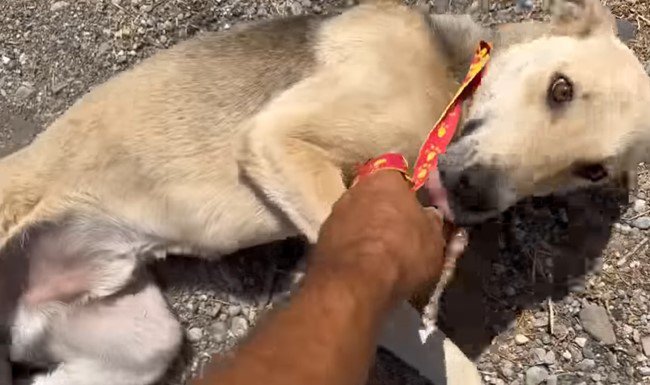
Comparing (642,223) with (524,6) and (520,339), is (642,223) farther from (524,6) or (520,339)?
(524,6)

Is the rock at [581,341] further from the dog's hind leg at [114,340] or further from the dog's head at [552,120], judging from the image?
the dog's hind leg at [114,340]

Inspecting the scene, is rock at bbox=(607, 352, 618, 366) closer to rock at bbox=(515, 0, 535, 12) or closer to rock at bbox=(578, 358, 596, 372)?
rock at bbox=(578, 358, 596, 372)

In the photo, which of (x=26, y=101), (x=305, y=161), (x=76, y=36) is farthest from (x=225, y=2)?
(x=305, y=161)

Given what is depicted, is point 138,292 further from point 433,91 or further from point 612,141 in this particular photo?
point 612,141

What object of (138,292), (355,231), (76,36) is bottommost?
(138,292)

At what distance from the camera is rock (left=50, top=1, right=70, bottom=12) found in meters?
4.27

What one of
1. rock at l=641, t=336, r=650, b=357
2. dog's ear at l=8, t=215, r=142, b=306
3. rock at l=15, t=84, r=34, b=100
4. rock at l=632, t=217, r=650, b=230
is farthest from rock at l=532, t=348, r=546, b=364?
rock at l=15, t=84, r=34, b=100

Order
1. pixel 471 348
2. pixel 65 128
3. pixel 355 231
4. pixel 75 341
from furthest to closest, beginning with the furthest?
pixel 471 348 < pixel 75 341 < pixel 65 128 < pixel 355 231

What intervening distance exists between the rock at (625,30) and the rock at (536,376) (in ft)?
5.49

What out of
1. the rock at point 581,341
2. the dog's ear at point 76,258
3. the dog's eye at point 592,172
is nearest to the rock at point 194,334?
the dog's ear at point 76,258

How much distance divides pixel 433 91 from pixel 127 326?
1766 millimetres

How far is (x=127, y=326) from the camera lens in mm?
3883

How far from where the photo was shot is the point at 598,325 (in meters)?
4.11

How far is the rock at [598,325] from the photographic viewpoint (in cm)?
411
